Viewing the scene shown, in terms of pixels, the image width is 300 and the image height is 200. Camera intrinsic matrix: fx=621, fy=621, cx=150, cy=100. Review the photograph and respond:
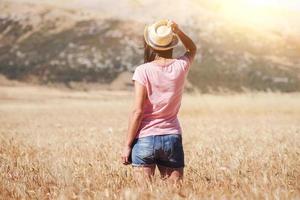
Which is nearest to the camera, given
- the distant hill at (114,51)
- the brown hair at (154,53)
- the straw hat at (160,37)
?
the straw hat at (160,37)

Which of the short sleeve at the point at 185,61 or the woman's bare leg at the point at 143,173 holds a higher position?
the short sleeve at the point at 185,61

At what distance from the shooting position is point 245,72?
9250cm

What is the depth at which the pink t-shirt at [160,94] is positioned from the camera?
18.4 ft

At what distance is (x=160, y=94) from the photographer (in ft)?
18.5

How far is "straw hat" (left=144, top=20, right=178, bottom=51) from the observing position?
18.1 feet

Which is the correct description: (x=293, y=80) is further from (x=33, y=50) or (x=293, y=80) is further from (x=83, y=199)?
(x=83, y=199)

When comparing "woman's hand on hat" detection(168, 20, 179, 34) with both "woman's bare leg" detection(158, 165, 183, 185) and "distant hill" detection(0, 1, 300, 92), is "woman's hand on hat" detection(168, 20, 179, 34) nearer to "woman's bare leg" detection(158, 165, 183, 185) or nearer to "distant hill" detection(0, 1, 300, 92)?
"woman's bare leg" detection(158, 165, 183, 185)

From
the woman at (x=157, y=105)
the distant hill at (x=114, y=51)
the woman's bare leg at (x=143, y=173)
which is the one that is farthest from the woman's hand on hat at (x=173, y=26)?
the distant hill at (x=114, y=51)

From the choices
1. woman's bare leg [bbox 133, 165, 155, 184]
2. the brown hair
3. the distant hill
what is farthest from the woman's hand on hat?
the distant hill

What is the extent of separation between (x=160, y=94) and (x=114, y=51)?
93.1 m

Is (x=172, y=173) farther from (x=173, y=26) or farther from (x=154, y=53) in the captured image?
(x=173, y=26)

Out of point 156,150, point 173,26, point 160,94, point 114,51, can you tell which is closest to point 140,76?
point 160,94

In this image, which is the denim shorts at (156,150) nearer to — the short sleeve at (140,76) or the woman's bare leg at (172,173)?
the woman's bare leg at (172,173)

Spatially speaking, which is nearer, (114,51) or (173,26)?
(173,26)
